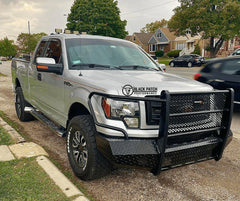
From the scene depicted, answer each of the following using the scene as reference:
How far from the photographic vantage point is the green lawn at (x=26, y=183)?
9.03ft

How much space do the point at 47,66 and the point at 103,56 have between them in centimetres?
89

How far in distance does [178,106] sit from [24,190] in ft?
6.44

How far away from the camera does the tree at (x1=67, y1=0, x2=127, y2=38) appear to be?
47.7 metres

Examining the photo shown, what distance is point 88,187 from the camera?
10.4 feet

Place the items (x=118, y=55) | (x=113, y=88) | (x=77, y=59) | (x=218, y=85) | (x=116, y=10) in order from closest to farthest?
(x=113, y=88) < (x=77, y=59) < (x=118, y=55) < (x=218, y=85) < (x=116, y=10)

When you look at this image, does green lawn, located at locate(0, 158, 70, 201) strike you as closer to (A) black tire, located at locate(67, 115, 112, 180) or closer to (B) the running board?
(A) black tire, located at locate(67, 115, 112, 180)

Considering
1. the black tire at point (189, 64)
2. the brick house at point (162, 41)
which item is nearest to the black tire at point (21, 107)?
the black tire at point (189, 64)

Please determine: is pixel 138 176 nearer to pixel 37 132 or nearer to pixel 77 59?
pixel 77 59

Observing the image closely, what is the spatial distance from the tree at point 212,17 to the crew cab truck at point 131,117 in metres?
31.9

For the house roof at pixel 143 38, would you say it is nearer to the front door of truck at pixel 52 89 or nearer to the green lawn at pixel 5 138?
the front door of truck at pixel 52 89

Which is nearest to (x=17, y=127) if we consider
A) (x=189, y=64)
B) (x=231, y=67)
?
(x=231, y=67)

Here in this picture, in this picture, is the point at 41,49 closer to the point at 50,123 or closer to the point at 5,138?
the point at 50,123

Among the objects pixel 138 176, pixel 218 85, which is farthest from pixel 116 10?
pixel 138 176

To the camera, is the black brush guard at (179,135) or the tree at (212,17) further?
the tree at (212,17)
